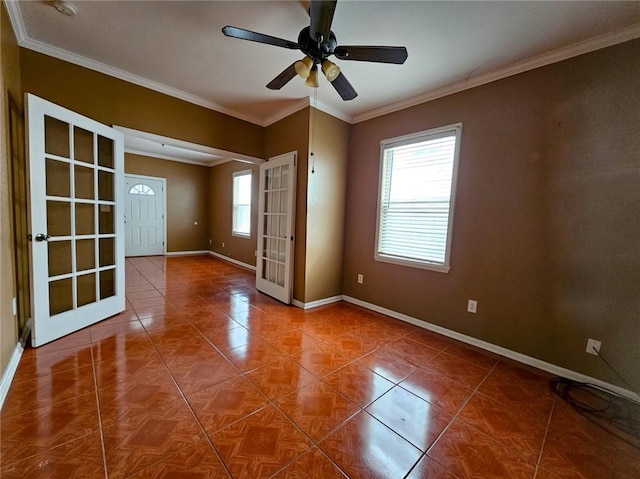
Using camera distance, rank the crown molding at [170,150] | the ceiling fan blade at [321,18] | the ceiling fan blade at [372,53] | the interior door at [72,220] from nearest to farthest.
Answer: the ceiling fan blade at [321,18] < the ceiling fan blade at [372,53] < the interior door at [72,220] < the crown molding at [170,150]

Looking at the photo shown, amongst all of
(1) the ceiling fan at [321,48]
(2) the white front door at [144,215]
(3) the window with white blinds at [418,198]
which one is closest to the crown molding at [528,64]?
(3) the window with white blinds at [418,198]

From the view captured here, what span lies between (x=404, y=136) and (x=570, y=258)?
200cm

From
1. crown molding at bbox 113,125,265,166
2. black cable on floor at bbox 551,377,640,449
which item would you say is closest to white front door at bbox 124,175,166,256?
crown molding at bbox 113,125,265,166

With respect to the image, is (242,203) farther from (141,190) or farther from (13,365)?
(13,365)

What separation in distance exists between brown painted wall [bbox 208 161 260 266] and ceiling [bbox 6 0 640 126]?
9.92 feet

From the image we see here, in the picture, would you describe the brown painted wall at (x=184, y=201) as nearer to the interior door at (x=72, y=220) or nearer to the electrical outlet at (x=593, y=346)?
the interior door at (x=72, y=220)

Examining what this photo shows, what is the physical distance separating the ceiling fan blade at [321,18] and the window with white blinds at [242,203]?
14.9 feet

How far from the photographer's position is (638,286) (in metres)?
1.85

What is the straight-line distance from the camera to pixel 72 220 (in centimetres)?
242

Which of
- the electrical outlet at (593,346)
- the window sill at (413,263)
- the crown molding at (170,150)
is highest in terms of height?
the crown molding at (170,150)

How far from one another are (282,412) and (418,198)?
98.9 inches

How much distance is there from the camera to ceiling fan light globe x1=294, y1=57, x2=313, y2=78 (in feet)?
5.92

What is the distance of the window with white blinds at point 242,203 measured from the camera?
5.96m

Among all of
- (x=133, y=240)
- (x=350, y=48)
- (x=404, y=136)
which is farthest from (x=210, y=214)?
(x=350, y=48)
